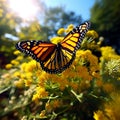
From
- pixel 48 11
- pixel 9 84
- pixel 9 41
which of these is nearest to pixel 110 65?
pixel 9 84

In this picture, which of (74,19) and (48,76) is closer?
(48,76)

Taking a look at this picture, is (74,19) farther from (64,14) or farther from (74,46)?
(74,46)

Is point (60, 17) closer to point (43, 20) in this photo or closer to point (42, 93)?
point (43, 20)

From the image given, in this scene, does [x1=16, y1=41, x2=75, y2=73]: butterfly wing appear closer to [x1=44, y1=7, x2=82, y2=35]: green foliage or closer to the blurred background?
the blurred background

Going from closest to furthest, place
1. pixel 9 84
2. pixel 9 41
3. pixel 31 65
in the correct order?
pixel 31 65 < pixel 9 84 < pixel 9 41

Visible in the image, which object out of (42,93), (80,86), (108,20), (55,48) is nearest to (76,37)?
(55,48)

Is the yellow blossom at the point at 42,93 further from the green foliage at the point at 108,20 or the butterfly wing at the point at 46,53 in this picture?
the green foliage at the point at 108,20

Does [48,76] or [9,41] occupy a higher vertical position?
[9,41]

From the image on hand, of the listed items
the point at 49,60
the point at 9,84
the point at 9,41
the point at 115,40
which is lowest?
the point at 49,60
